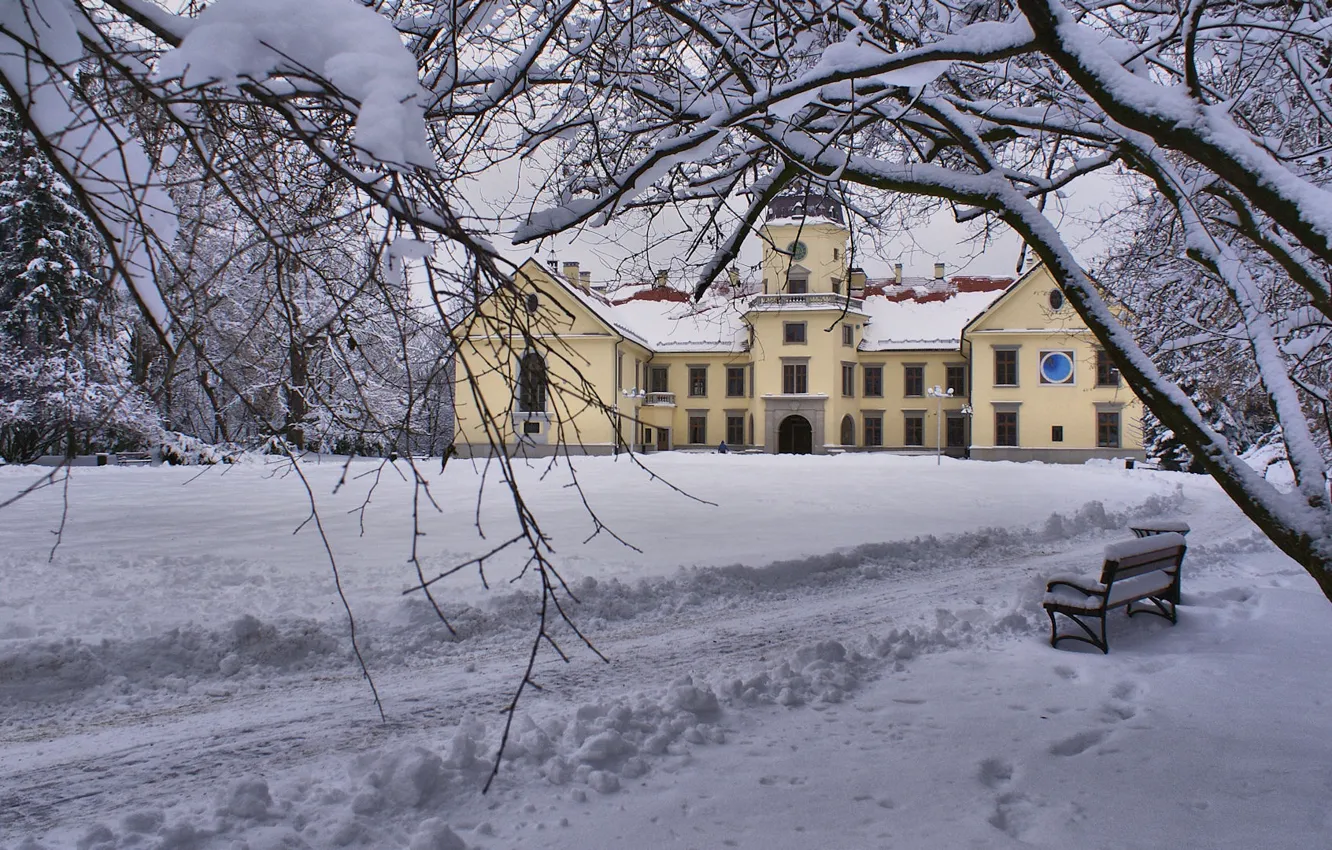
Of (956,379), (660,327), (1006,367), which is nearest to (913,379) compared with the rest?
(956,379)

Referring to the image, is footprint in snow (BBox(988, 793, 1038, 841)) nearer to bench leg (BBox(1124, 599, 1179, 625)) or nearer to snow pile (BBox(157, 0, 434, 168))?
snow pile (BBox(157, 0, 434, 168))

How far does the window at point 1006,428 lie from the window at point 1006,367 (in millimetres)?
1488

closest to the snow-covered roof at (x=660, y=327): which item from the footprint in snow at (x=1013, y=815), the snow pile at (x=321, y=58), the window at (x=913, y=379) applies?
the window at (x=913, y=379)

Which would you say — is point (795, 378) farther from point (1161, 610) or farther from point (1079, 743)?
point (1079, 743)

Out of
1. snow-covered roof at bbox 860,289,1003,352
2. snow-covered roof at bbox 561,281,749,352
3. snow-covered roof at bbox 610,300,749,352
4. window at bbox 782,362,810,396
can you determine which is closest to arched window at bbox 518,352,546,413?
snow-covered roof at bbox 561,281,749,352

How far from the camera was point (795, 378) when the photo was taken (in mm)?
42875

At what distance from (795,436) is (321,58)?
44.0m

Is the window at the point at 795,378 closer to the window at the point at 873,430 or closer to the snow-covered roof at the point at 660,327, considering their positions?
the snow-covered roof at the point at 660,327

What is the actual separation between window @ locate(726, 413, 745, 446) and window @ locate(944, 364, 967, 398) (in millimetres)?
11111

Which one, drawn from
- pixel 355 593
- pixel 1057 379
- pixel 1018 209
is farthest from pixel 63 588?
pixel 1057 379

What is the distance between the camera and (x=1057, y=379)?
40.9m

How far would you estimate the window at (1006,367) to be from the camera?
4127 cm

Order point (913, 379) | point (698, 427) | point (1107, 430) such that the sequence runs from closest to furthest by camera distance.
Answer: point (1107, 430)
point (913, 379)
point (698, 427)

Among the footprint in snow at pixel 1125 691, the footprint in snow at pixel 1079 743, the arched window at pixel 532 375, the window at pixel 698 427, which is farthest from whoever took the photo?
the window at pixel 698 427
